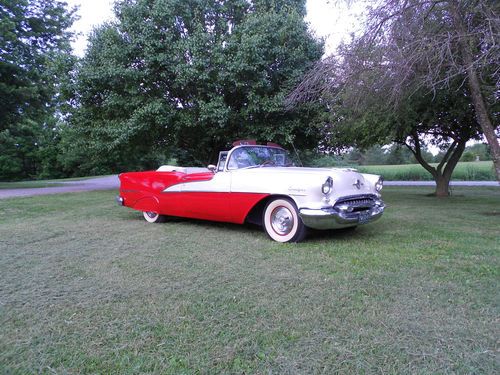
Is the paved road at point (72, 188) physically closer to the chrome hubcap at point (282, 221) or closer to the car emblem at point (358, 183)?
the chrome hubcap at point (282, 221)

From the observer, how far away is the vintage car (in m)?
4.88

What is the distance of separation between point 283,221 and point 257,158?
1.41 metres

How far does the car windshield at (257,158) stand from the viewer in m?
6.02

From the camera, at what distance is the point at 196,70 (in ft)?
38.1

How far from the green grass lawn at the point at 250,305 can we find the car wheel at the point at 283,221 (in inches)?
9.7

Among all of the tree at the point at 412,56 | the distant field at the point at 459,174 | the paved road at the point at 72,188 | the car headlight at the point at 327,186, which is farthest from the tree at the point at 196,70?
the distant field at the point at 459,174

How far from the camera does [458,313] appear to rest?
2.83 metres

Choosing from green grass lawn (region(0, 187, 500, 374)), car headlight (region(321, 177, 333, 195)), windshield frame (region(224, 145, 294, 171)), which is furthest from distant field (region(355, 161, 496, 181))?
green grass lawn (region(0, 187, 500, 374))

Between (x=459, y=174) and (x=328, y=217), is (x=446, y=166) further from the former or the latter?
(x=459, y=174)

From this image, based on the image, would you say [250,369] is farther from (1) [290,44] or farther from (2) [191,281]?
(1) [290,44]

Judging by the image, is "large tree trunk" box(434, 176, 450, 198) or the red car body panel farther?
"large tree trunk" box(434, 176, 450, 198)

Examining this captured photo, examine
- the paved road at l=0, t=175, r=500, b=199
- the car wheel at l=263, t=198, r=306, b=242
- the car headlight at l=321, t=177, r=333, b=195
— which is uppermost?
the car headlight at l=321, t=177, r=333, b=195

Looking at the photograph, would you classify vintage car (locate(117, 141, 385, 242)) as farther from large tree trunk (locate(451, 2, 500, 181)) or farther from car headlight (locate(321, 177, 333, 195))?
large tree trunk (locate(451, 2, 500, 181))

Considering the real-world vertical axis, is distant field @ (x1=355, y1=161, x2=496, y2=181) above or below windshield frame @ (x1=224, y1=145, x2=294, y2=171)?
below
